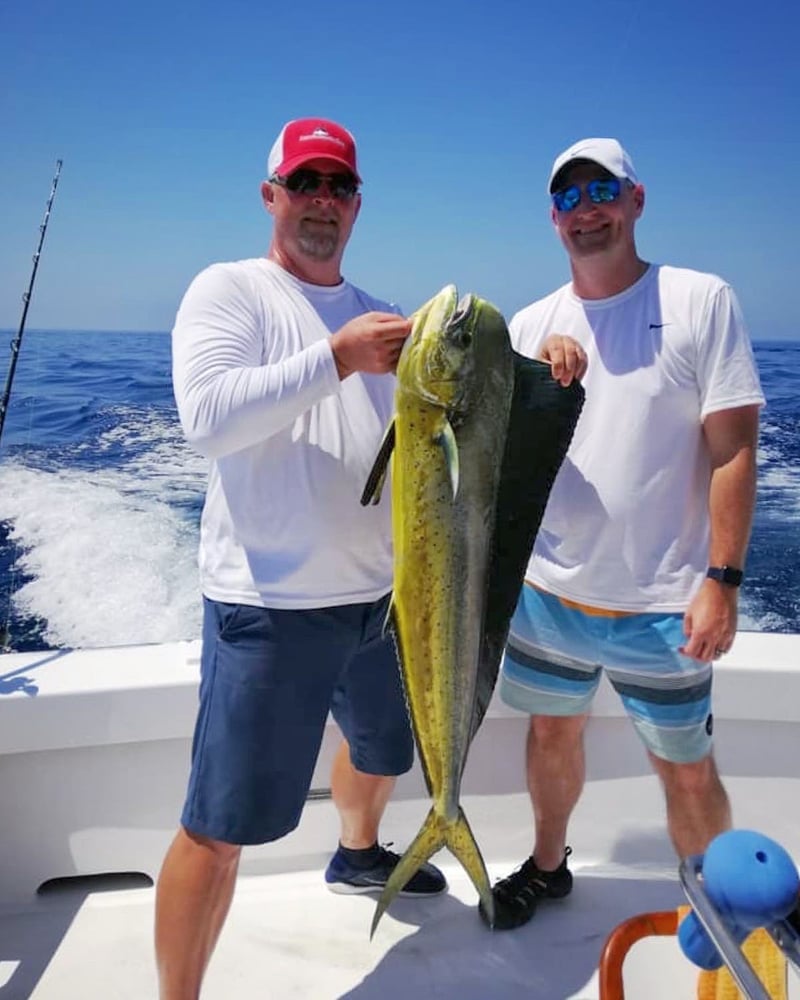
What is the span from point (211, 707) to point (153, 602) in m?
3.30

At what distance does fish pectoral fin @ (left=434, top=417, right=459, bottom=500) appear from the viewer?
140 centimetres

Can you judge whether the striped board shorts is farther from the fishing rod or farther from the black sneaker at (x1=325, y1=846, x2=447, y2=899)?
the fishing rod

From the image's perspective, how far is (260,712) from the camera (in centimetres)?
170

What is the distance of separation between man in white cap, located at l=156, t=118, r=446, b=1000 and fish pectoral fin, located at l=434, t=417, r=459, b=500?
340 millimetres

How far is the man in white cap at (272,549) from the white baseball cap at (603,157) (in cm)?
62

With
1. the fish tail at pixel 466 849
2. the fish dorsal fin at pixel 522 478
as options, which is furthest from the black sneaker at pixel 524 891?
the fish dorsal fin at pixel 522 478

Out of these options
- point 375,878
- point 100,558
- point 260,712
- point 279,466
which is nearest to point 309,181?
point 279,466

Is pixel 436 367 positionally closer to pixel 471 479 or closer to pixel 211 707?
pixel 471 479

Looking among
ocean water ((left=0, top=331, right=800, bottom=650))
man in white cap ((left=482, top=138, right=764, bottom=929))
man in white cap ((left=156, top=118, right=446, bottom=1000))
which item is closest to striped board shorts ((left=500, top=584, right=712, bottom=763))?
man in white cap ((left=482, top=138, right=764, bottom=929))

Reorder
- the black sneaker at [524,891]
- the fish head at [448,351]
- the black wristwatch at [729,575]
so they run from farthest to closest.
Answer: the black sneaker at [524,891] < the black wristwatch at [729,575] < the fish head at [448,351]

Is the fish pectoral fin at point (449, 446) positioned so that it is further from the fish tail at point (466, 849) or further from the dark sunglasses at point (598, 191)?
the dark sunglasses at point (598, 191)

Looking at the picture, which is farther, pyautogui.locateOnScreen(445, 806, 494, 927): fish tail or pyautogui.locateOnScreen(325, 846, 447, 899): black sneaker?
pyautogui.locateOnScreen(325, 846, 447, 899): black sneaker

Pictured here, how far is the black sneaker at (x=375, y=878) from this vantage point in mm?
2371

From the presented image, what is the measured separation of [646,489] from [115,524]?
4719 millimetres
